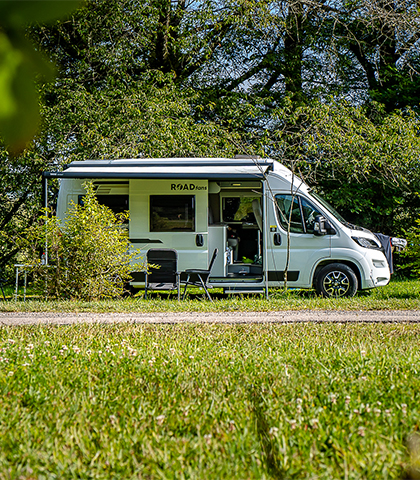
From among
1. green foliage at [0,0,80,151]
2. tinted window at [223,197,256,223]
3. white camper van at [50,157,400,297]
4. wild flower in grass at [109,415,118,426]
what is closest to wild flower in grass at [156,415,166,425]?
wild flower in grass at [109,415,118,426]

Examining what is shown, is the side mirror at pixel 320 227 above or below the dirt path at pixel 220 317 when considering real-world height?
above

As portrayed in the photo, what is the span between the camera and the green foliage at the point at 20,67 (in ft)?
2.44

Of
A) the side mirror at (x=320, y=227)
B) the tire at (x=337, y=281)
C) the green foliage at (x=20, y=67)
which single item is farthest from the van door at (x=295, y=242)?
the green foliage at (x=20, y=67)

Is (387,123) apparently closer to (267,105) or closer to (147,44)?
(267,105)

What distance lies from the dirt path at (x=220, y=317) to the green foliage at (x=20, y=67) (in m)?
5.93

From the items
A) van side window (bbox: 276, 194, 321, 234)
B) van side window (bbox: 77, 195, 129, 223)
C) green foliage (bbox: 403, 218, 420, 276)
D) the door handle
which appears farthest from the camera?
van side window (bbox: 77, 195, 129, 223)

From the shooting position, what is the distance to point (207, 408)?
121 inches

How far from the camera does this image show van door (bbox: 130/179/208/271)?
11.3m

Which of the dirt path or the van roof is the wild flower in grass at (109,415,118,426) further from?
the van roof

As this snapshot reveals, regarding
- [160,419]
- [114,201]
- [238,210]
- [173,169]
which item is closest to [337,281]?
[238,210]

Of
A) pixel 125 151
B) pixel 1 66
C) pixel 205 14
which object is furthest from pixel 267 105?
pixel 1 66

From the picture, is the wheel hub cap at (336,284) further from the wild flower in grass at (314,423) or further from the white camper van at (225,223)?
the wild flower in grass at (314,423)

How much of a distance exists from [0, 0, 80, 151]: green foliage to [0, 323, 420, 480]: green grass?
177 cm

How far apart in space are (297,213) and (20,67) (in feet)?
34.4
